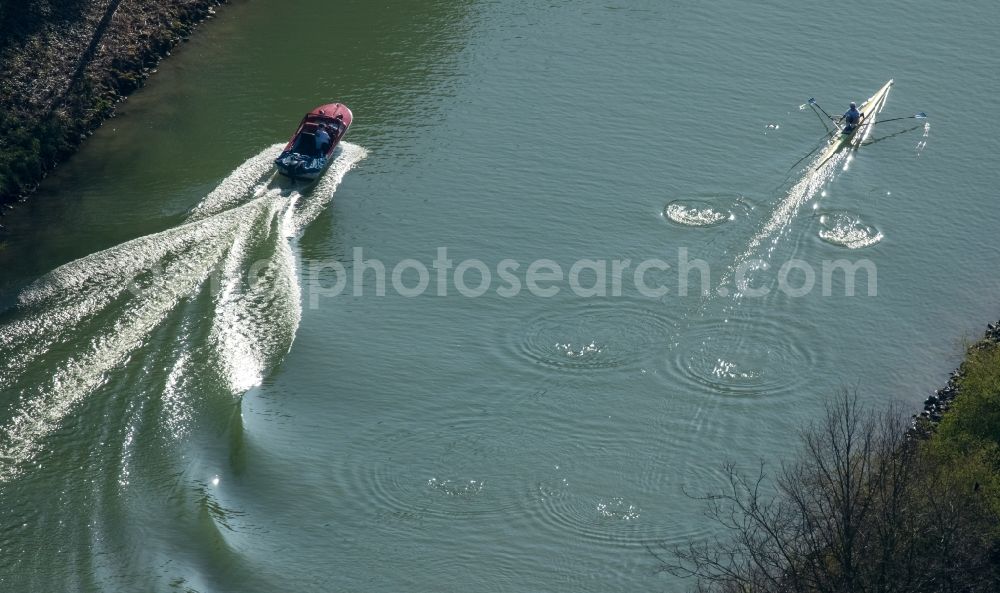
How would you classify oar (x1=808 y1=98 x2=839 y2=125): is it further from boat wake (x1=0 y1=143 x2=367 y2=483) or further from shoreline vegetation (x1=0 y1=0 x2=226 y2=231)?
shoreline vegetation (x1=0 y1=0 x2=226 y2=231)

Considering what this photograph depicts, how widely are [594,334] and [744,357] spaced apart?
503cm

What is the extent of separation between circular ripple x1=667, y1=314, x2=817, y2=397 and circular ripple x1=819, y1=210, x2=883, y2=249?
5.86 meters

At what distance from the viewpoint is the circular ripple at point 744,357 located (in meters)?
37.9

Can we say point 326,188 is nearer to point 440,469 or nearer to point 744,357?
point 440,469

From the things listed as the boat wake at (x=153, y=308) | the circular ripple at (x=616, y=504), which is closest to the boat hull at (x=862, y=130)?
the circular ripple at (x=616, y=504)

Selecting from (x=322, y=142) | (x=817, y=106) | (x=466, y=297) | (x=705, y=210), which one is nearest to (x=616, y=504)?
(x=466, y=297)

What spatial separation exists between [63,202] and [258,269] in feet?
34.7

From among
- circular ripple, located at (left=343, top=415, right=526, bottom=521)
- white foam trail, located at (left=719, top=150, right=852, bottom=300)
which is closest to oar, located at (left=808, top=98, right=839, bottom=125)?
white foam trail, located at (left=719, top=150, right=852, bottom=300)

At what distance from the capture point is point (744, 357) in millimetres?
38969

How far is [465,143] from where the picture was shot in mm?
51875

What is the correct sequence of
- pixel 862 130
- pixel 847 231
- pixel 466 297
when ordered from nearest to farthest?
pixel 466 297 → pixel 847 231 → pixel 862 130

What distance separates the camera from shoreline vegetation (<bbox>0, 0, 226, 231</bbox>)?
49.3m

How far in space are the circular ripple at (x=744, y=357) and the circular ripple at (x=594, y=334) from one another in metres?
1.09

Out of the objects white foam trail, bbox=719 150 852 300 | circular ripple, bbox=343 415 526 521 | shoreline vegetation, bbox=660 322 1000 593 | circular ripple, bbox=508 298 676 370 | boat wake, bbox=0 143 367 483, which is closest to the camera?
shoreline vegetation, bbox=660 322 1000 593
